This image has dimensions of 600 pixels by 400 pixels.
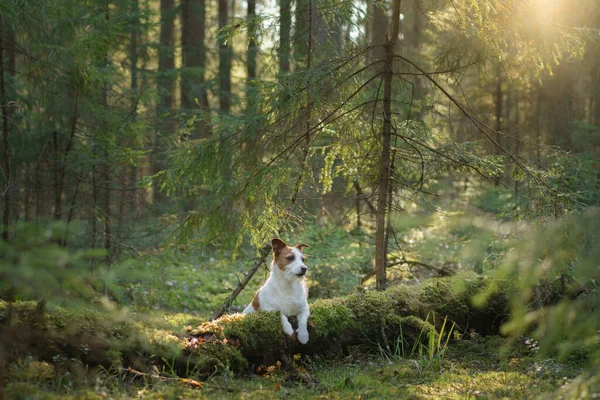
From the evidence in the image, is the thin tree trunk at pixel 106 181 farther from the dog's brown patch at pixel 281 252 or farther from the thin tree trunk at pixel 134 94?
the dog's brown patch at pixel 281 252

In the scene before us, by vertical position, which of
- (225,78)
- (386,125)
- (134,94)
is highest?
(225,78)

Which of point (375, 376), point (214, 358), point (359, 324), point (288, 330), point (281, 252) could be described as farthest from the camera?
point (281, 252)

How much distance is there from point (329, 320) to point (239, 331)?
1278 mm

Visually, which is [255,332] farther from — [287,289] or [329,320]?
[329,320]

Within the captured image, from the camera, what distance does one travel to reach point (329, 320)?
21.9 ft

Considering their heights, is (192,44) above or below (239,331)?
above

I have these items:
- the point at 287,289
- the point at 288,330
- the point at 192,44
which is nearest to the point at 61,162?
the point at 287,289

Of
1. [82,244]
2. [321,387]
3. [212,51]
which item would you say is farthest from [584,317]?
[212,51]

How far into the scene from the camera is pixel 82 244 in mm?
12258

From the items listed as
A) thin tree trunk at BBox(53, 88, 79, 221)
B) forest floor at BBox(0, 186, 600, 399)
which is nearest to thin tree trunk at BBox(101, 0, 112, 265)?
thin tree trunk at BBox(53, 88, 79, 221)

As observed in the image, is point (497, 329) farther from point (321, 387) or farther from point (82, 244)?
point (82, 244)

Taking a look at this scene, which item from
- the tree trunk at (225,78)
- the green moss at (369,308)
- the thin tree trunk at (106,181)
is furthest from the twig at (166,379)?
the tree trunk at (225,78)

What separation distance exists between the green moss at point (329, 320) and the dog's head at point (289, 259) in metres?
0.51

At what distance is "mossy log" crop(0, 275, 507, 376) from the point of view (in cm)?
478
